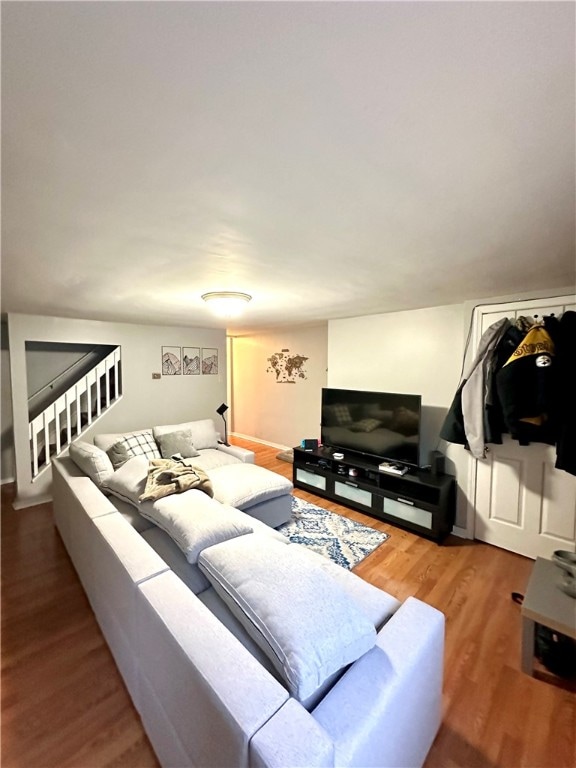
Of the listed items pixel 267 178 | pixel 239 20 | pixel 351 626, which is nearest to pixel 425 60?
pixel 239 20

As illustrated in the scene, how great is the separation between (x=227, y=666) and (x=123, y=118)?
144 centimetres

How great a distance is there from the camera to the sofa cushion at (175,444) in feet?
11.5

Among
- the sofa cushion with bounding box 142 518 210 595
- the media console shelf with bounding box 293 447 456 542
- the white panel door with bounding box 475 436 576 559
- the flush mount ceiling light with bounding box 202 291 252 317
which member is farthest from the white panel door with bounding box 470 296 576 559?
the sofa cushion with bounding box 142 518 210 595

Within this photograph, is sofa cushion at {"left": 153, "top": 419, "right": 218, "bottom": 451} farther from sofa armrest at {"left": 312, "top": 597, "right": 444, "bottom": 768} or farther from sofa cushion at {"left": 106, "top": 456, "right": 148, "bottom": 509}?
sofa armrest at {"left": 312, "top": 597, "right": 444, "bottom": 768}

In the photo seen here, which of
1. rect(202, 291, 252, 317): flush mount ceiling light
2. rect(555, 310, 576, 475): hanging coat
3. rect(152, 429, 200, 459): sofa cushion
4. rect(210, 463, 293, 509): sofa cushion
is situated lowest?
rect(210, 463, 293, 509): sofa cushion

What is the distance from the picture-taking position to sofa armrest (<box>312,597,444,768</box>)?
84cm

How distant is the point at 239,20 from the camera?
1.69ft

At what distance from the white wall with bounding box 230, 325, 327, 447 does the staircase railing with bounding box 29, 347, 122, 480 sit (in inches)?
104

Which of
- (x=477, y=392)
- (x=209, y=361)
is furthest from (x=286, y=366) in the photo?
(x=477, y=392)

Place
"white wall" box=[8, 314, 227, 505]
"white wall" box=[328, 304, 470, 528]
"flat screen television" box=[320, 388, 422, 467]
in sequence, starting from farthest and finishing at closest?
"white wall" box=[8, 314, 227, 505] < "flat screen television" box=[320, 388, 422, 467] < "white wall" box=[328, 304, 470, 528]

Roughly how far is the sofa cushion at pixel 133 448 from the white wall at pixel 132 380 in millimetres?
797

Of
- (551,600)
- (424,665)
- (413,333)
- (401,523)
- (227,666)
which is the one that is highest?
(413,333)

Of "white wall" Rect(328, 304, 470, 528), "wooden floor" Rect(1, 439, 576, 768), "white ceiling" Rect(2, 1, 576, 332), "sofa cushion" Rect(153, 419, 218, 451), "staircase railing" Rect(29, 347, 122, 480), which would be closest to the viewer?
"white ceiling" Rect(2, 1, 576, 332)

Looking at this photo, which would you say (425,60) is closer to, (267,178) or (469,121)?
(469,121)
